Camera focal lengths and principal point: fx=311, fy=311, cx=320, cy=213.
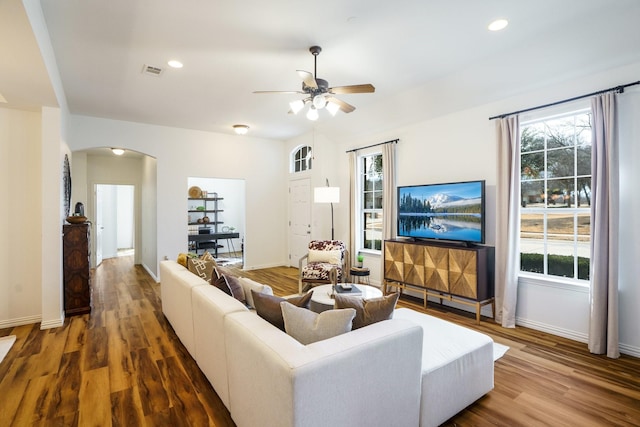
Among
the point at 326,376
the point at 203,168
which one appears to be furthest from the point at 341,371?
the point at 203,168

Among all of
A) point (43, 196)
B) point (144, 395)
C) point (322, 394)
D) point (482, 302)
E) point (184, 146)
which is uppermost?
point (184, 146)

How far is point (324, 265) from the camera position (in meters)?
4.97

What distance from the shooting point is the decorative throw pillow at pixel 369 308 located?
189cm

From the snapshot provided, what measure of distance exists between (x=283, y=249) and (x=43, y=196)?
4.60 m

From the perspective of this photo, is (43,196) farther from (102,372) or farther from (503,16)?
(503,16)

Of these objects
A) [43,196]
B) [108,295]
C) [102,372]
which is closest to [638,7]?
[102,372]

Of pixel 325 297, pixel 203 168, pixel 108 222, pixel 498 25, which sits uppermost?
pixel 498 25

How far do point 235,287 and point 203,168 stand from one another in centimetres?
419

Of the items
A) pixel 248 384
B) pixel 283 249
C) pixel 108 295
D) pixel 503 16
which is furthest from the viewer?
pixel 283 249

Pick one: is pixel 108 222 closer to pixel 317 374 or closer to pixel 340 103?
pixel 340 103

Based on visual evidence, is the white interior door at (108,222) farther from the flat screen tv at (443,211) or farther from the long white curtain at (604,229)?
the long white curtain at (604,229)

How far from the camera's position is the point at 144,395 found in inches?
91.0

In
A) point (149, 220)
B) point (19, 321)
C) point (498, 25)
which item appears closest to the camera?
point (498, 25)

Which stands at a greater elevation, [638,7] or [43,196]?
[638,7]
